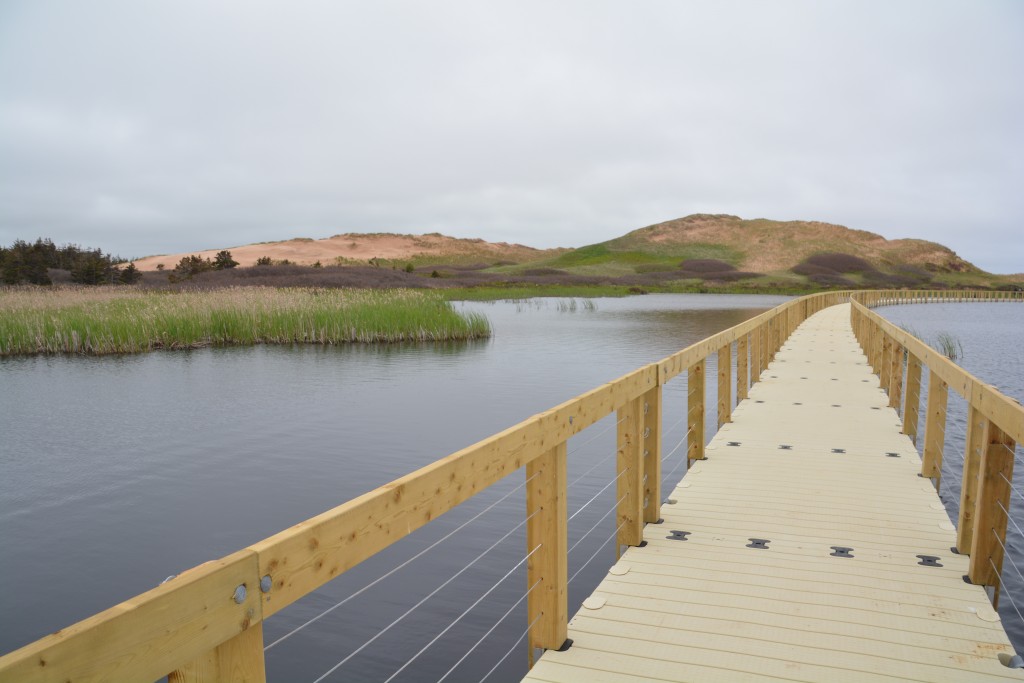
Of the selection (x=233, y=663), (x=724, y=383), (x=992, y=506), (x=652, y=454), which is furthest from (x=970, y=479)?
(x=724, y=383)

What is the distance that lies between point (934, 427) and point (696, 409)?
196 centimetres

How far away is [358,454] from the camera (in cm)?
987

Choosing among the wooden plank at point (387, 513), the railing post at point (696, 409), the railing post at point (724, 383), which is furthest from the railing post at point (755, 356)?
the wooden plank at point (387, 513)

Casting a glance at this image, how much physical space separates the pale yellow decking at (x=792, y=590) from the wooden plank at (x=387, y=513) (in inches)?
38.0

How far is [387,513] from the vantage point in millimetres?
2383

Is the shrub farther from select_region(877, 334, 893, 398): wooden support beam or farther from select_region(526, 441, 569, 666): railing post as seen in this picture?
select_region(526, 441, 569, 666): railing post

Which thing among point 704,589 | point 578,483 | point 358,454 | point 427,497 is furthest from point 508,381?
point 427,497

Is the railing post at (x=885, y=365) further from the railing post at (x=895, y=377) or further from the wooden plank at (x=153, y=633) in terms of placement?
the wooden plank at (x=153, y=633)

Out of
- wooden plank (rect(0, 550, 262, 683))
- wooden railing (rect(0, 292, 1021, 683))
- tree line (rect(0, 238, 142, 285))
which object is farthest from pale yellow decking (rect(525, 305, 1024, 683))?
tree line (rect(0, 238, 142, 285))

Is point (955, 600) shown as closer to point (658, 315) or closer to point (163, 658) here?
point (163, 658)

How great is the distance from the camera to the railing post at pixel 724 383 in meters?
8.96

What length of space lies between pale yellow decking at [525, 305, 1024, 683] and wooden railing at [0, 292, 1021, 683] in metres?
0.37

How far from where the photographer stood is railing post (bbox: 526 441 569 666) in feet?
11.3

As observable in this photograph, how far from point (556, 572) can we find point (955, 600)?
221 centimetres
